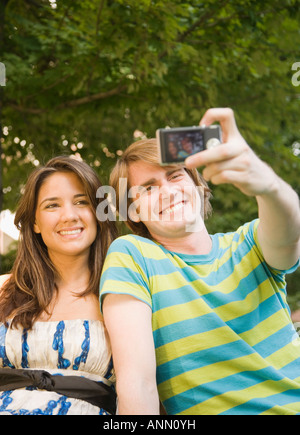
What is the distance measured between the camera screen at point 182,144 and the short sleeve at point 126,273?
48 cm

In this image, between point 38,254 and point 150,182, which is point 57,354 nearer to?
point 38,254

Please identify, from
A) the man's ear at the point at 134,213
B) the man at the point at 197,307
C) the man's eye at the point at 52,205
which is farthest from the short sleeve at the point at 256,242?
the man's eye at the point at 52,205

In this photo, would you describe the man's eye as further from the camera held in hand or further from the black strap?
the camera held in hand

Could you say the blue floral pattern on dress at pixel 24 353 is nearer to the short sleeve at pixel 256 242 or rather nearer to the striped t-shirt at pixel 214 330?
the striped t-shirt at pixel 214 330

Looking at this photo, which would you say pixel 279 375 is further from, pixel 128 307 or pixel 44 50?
pixel 44 50

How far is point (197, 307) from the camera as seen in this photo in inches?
67.6

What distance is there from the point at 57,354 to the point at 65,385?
122mm

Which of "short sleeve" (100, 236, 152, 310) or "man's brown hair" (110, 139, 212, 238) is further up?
"man's brown hair" (110, 139, 212, 238)

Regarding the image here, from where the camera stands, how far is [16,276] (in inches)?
85.3

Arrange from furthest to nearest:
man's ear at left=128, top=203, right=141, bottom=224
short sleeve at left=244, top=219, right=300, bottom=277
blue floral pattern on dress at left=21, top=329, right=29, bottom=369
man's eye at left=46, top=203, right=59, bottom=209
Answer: man's eye at left=46, top=203, right=59, bottom=209 < man's ear at left=128, top=203, right=141, bottom=224 < blue floral pattern on dress at left=21, top=329, right=29, bottom=369 < short sleeve at left=244, top=219, right=300, bottom=277

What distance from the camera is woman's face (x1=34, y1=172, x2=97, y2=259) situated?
205 centimetres

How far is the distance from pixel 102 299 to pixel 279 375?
666mm

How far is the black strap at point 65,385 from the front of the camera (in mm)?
1806

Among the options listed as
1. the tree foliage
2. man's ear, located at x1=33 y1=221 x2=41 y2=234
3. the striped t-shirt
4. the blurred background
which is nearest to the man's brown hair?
the striped t-shirt
